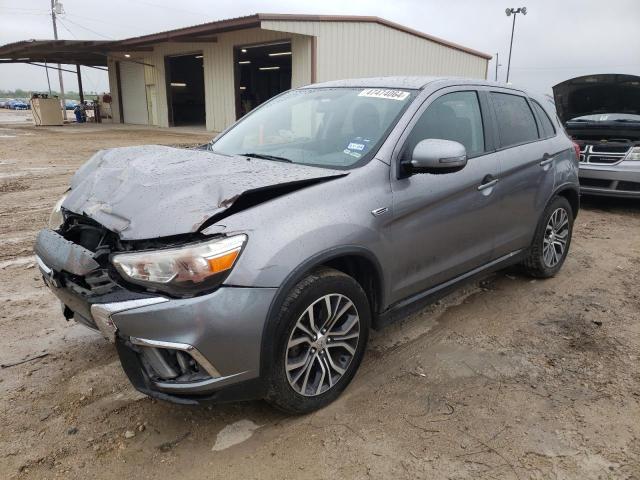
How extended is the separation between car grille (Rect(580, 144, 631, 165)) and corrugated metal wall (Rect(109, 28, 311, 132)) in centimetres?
1150

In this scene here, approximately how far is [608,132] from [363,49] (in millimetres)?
11826

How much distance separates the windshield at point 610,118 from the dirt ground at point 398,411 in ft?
14.5

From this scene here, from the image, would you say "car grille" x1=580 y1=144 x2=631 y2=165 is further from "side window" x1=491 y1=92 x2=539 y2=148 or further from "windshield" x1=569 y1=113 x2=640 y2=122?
"side window" x1=491 y1=92 x2=539 y2=148

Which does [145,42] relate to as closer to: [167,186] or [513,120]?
[513,120]

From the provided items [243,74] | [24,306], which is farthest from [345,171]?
[243,74]

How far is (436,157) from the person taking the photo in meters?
2.90

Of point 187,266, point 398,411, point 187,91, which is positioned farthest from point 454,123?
point 187,91

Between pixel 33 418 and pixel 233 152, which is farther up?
pixel 233 152

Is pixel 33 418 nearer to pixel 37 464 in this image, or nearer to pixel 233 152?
pixel 37 464

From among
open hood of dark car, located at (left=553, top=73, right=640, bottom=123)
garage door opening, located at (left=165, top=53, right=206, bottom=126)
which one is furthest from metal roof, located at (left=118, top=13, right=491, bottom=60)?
open hood of dark car, located at (left=553, top=73, right=640, bottom=123)

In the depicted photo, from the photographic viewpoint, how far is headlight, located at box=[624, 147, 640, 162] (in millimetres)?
7277

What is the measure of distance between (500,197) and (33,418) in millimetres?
3336

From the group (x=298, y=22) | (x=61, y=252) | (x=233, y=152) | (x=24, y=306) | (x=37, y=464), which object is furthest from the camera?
(x=298, y=22)

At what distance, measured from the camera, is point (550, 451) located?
2518mm
